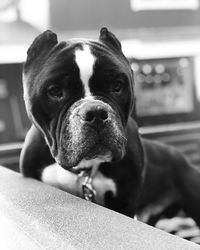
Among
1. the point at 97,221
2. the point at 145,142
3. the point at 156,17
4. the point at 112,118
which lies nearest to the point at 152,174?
the point at 145,142

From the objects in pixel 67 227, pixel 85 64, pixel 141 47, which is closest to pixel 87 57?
pixel 85 64

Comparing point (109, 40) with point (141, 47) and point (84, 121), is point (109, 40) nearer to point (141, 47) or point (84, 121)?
point (84, 121)

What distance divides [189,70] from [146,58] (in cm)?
23

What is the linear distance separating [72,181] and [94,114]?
161 millimetres

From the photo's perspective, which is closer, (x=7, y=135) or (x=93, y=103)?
(x=93, y=103)

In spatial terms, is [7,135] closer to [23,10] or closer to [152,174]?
[23,10]

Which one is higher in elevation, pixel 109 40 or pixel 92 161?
pixel 109 40

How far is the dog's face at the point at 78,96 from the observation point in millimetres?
720

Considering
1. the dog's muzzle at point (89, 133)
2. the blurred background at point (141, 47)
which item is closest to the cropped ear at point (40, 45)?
the dog's muzzle at point (89, 133)

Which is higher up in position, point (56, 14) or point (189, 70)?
point (56, 14)

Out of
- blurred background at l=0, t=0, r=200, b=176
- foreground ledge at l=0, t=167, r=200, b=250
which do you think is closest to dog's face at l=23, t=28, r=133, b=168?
foreground ledge at l=0, t=167, r=200, b=250

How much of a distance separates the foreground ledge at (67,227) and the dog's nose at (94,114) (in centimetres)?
12

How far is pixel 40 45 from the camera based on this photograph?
31.5 inches

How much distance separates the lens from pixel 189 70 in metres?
2.68
